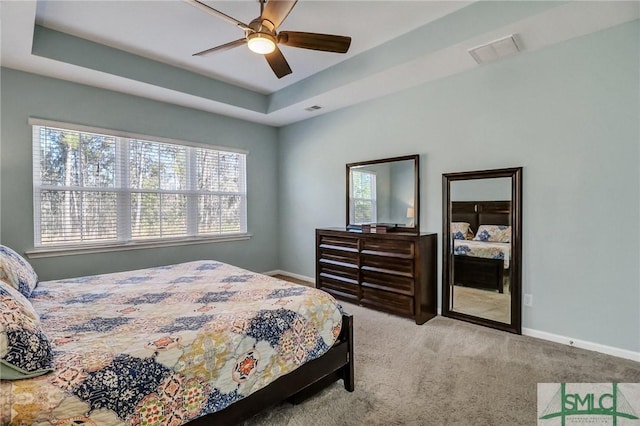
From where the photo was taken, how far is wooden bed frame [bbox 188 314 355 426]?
1.56 meters

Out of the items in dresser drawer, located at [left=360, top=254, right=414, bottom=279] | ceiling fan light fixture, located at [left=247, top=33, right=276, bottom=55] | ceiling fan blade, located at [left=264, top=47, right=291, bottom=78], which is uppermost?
ceiling fan blade, located at [left=264, top=47, right=291, bottom=78]

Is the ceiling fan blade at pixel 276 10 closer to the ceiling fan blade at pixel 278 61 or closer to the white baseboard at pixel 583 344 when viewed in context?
the ceiling fan blade at pixel 278 61

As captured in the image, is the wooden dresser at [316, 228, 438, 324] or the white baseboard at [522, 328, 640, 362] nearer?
the white baseboard at [522, 328, 640, 362]

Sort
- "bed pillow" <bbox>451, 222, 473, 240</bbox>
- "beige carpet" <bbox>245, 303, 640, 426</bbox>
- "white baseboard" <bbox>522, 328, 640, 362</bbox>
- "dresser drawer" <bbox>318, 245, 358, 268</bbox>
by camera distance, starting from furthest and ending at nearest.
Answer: "dresser drawer" <bbox>318, 245, 358, 268</bbox> < "bed pillow" <bbox>451, 222, 473, 240</bbox> < "white baseboard" <bbox>522, 328, 640, 362</bbox> < "beige carpet" <bbox>245, 303, 640, 426</bbox>

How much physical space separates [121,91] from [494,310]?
4.83m

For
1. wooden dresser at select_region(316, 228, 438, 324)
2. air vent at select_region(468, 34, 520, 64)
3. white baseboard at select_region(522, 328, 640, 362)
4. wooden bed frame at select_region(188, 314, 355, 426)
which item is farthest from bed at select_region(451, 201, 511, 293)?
wooden bed frame at select_region(188, 314, 355, 426)

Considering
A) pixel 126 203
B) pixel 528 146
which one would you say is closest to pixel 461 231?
pixel 528 146

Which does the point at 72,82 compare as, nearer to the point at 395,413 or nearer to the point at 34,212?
the point at 34,212

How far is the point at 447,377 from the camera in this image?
7.54 feet

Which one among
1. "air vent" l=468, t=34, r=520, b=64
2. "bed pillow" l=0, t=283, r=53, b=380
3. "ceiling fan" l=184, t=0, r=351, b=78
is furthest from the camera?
"air vent" l=468, t=34, r=520, b=64

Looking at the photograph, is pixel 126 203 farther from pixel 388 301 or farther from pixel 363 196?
pixel 388 301

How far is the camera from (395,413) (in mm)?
1910

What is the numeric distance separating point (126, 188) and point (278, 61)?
8.58 feet

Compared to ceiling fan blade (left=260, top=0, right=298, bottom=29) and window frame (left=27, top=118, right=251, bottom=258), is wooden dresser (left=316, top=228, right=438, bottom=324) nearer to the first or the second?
window frame (left=27, top=118, right=251, bottom=258)
